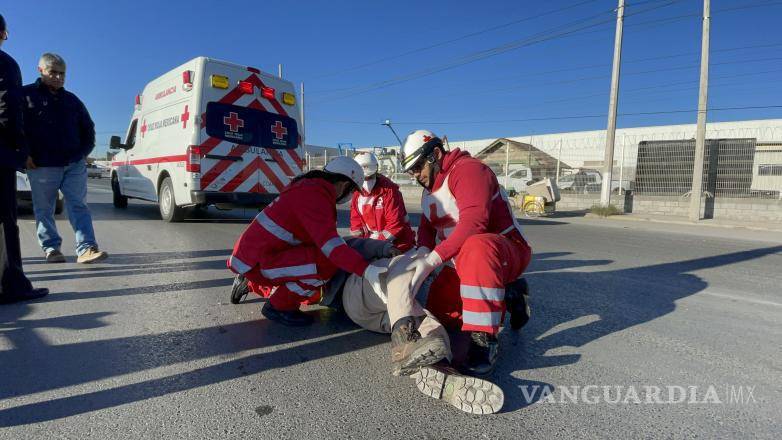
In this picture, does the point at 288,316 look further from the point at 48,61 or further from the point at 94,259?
the point at 48,61

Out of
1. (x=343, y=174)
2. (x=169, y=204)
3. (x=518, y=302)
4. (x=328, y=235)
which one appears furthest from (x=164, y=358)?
(x=169, y=204)

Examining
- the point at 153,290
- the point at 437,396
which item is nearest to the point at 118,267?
the point at 153,290

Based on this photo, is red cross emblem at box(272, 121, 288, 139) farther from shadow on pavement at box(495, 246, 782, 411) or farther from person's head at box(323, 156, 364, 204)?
person's head at box(323, 156, 364, 204)

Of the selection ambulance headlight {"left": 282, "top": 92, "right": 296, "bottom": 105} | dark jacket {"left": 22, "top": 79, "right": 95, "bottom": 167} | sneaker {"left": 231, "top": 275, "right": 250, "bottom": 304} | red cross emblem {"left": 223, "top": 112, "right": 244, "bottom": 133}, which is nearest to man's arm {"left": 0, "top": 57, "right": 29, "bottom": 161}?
dark jacket {"left": 22, "top": 79, "right": 95, "bottom": 167}

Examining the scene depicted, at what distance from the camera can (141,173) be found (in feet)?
29.4

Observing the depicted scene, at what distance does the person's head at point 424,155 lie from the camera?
299cm

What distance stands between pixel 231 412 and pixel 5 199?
262 centimetres

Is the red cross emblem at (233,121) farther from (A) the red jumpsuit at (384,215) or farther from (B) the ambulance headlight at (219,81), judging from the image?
(A) the red jumpsuit at (384,215)

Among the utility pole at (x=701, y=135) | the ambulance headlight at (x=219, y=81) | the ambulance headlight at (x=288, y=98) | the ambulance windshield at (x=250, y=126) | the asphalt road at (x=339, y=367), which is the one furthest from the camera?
the utility pole at (x=701, y=135)

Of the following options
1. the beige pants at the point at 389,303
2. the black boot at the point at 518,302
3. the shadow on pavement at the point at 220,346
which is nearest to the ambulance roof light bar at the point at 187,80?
the shadow on pavement at the point at 220,346

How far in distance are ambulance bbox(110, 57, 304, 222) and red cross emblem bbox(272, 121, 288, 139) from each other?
2 cm

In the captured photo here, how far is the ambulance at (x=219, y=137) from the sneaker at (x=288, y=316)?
4.66m

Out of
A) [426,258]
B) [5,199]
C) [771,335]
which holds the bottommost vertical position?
[771,335]

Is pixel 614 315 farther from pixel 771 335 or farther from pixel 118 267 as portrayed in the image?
pixel 118 267
